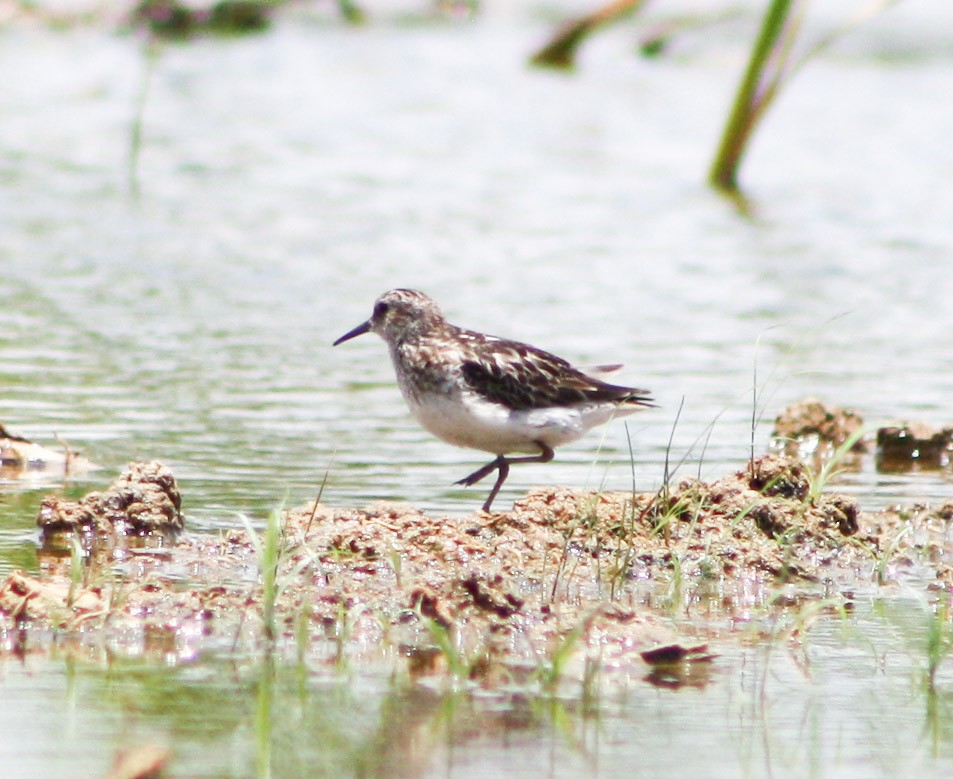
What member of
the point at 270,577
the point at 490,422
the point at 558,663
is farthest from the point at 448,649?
the point at 490,422

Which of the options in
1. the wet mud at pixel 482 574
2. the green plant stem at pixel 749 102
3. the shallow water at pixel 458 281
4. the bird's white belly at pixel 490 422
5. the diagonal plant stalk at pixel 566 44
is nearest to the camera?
the shallow water at pixel 458 281

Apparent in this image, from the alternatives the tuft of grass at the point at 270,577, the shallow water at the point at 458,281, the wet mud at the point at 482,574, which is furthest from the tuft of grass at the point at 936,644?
the tuft of grass at the point at 270,577

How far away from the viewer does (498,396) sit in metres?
7.25

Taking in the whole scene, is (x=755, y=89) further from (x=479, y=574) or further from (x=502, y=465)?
(x=479, y=574)

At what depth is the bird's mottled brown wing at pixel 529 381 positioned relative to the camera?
7262mm

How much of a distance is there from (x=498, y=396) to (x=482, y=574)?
5.05ft

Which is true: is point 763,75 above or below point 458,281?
above

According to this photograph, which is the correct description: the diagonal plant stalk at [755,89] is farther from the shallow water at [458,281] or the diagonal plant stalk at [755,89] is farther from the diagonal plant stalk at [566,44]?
the diagonal plant stalk at [566,44]

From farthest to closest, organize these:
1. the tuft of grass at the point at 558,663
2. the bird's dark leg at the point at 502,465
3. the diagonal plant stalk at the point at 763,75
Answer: the diagonal plant stalk at the point at 763,75
the bird's dark leg at the point at 502,465
the tuft of grass at the point at 558,663

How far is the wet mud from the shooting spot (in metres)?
5.29

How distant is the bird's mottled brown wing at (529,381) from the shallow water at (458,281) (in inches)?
11.4

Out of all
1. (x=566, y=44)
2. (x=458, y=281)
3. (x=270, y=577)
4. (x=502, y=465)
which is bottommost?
(x=270, y=577)

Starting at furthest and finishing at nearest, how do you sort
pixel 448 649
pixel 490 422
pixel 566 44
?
1. pixel 566 44
2. pixel 490 422
3. pixel 448 649

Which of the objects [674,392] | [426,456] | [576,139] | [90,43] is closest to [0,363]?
[426,456]
